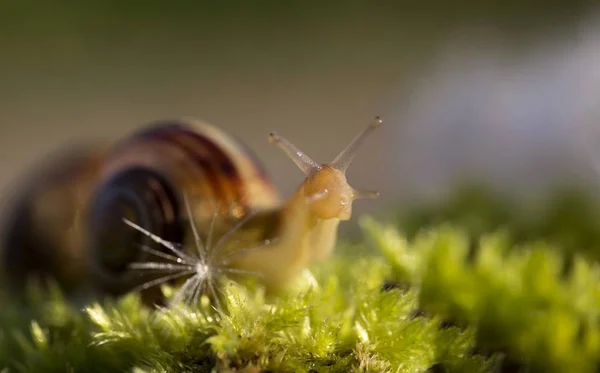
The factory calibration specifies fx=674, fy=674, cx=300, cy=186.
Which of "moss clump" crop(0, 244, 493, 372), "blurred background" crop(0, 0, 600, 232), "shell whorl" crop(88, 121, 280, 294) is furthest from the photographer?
"blurred background" crop(0, 0, 600, 232)

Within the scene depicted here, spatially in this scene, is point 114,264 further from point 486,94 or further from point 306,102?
point 306,102

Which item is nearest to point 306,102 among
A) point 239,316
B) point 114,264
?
point 114,264

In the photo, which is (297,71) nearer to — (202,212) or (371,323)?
(202,212)

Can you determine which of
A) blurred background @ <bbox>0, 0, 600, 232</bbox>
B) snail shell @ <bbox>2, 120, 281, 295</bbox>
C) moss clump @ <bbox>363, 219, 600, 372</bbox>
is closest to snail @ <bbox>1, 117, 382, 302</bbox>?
snail shell @ <bbox>2, 120, 281, 295</bbox>

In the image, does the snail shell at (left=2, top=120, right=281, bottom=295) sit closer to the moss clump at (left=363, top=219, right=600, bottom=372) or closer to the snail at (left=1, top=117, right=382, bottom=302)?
the snail at (left=1, top=117, right=382, bottom=302)

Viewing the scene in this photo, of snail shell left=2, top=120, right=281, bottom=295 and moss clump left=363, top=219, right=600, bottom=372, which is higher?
moss clump left=363, top=219, right=600, bottom=372

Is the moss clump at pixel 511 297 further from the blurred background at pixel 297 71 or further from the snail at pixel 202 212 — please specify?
the blurred background at pixel 297 71

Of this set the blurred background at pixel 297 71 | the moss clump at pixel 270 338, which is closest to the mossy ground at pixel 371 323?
the moss clump at pixel 270 338
